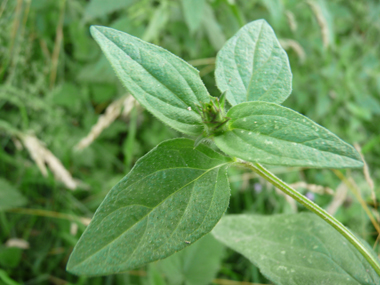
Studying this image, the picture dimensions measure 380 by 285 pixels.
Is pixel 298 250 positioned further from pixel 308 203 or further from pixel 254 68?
pixel 254 68

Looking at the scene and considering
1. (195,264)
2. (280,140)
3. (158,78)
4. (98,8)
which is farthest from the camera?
(98,8)

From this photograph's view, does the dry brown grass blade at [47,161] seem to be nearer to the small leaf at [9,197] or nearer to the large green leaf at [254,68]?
the small leaf at [9,197]

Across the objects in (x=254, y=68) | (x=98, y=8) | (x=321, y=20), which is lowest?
(x=321, y=20)

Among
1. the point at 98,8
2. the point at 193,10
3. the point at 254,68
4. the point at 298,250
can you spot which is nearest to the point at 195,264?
the point at 298,250

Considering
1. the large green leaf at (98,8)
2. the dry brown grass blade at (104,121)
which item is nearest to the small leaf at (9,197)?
the dry brown grass blade at (104,121)

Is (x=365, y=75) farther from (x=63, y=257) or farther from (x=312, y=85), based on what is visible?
(x=63, y=257)

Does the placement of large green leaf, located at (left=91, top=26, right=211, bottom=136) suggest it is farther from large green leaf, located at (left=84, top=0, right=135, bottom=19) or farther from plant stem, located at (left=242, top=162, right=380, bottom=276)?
large green leaf, located at (left=84, top=0, right=135, bottom=19)
